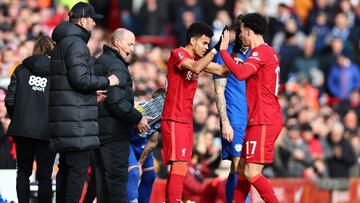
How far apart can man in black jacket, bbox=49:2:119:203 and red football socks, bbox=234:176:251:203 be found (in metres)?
1.87

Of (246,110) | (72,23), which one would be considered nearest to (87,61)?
(72,23)

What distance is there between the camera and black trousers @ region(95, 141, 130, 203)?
45.3 ft

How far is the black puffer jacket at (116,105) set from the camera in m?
13.7

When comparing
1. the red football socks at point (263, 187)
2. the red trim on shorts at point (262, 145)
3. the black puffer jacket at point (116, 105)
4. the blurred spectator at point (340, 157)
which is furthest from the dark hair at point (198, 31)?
the blurred spectator at point (340, 157)

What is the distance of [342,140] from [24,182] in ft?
34.4

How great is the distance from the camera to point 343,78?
25.6m

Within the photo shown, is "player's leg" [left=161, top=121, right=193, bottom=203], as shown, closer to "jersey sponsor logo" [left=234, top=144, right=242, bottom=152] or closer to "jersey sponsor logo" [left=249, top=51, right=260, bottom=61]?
"jersey sponsor logo" [left=234, top=144, right=242, bottom=152]

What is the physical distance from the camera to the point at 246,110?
47.5ft

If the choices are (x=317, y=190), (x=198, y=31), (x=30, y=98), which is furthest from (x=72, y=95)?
(x=317, y=190)

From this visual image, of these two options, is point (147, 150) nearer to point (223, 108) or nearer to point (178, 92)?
point (223, 108)

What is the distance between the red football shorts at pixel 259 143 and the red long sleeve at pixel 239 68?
67cm

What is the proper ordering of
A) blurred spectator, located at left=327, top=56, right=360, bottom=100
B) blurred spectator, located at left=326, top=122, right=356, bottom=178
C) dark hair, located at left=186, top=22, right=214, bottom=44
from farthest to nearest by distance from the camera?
blurred spectator, located at left=327, top=56, right=360, bottom=100 < blurred spectator, located at left=326, top=122, right=356, bottom=178 < dark hair, located at left=186, top=22, right=214, bottom=44

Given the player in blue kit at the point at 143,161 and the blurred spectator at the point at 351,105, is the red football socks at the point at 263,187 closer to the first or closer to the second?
the player in blue kit at the point at 143,161

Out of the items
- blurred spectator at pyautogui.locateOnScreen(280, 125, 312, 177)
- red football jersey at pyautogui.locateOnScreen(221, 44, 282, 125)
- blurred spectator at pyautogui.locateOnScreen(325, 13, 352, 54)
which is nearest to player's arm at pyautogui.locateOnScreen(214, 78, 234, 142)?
red football jersey at pyautogui.locateOnScreen(221, 44, 282, 125)
